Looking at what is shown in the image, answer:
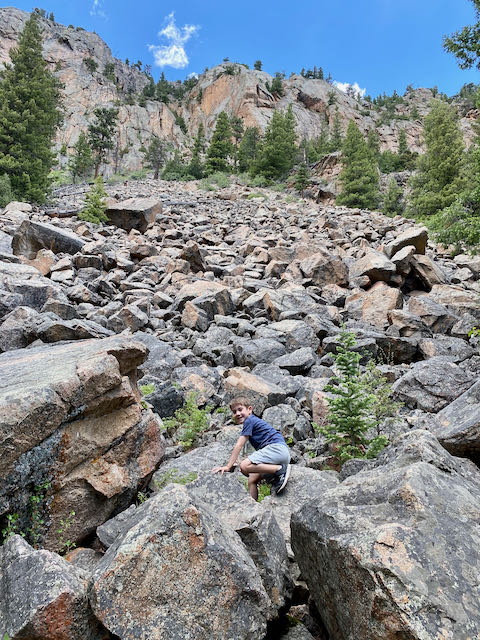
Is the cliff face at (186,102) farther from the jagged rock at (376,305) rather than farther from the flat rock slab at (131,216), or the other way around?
the jagged rock at (376,305)

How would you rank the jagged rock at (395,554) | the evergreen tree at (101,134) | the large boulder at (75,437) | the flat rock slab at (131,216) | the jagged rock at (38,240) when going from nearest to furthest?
1. the jagged rock at (395,554)
2. the large boulder at (75,437)
3. the jagged rock at (38,240)
4. the flat rock slab at (131,216)
5. the evergreen tree at (101,134)

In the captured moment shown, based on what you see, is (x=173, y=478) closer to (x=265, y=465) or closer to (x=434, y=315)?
(x=265, y=465)

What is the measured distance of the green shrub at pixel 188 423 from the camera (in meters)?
6.44

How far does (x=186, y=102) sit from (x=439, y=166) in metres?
104

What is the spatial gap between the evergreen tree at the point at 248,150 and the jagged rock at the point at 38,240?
43.1 meters

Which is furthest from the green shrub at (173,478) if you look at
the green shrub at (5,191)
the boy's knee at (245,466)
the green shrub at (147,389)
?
the green shrub at (5,191)

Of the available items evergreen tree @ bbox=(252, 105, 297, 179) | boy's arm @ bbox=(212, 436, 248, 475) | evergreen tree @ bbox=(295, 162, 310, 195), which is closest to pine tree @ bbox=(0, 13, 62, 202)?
evergreen tree @ bbox=(295, 162, 310, 195)

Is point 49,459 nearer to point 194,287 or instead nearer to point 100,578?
point 100,578

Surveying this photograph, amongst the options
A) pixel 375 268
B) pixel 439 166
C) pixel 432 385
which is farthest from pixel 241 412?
pixel 439 166

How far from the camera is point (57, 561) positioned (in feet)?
9.00

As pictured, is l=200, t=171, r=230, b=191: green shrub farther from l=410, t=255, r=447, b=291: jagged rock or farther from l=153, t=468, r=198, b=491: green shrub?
l=153, t=468, r=198, b=491: green shrub

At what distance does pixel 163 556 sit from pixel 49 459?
6.19ft

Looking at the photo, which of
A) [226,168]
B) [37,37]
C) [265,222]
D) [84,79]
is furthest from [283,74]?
[265,222]

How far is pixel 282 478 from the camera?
16.4 feet
